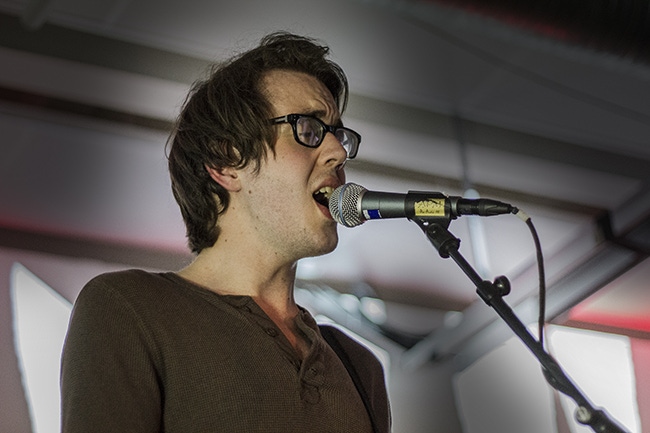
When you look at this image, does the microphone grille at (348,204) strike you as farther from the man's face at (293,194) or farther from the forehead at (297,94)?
the forehead at (297,94)

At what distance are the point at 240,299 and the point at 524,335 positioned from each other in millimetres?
583

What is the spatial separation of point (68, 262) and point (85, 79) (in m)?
1.03

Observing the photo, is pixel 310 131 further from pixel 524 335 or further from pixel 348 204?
pixel 524 335

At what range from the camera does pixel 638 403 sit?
526 centimetres

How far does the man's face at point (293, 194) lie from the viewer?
1817mm

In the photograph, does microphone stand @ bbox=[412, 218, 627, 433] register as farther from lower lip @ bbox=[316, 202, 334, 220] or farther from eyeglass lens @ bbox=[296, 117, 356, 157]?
eyeglass lens @ bbox=[296, 117, 356, 157]

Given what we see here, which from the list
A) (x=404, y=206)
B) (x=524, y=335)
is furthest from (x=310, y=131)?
(x=524, y=335)

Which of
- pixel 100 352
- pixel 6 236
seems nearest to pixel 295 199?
pixel 100 352

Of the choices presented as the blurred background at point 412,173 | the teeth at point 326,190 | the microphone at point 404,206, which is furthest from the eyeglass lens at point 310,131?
the blurred background at point 412,173

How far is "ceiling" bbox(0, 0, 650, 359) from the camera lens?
11.3 ft

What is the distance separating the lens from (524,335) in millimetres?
1360

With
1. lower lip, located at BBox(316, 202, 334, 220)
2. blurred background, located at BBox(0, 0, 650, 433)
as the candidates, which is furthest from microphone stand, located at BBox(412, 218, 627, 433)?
blurred background, located at BBox(0, 0, 650, 433)

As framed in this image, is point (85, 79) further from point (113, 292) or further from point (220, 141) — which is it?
point (113, 292)

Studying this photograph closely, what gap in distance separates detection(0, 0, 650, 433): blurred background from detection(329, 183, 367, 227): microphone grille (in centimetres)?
99
